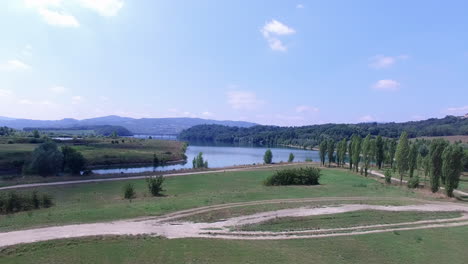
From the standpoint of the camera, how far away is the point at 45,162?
6169 cm

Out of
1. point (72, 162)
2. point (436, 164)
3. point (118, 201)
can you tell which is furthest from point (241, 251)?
point (72, 162)

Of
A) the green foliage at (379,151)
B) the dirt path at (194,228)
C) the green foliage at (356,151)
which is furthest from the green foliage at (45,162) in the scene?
the green foliage at (379,151)

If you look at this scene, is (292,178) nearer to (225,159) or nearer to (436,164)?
(436,164)

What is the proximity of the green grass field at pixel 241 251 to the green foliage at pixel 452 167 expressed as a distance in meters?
20.8

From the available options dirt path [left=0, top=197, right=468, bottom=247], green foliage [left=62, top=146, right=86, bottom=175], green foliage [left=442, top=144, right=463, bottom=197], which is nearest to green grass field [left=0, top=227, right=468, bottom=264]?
dirt path [left=0, top=197, right=468, bottom=247]

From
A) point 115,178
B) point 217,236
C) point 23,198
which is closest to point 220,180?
point 115,178

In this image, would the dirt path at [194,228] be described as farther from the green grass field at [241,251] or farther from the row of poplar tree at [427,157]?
the row of poplar tree at [427,157]

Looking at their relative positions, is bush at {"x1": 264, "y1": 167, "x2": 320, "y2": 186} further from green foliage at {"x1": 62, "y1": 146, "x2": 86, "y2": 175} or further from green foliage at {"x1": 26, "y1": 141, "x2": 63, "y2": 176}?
green foliage at {"x1": 62, "y1": 146, "x2": 86, "y2": 175}

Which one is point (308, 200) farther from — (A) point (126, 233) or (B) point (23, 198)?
(B) point (23, 198)

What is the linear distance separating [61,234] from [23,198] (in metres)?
14.1

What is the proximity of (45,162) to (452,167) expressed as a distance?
68709mm

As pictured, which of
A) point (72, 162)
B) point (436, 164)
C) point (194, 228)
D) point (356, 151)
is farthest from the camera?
point (72, 162)

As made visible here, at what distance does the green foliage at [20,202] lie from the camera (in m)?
25.7

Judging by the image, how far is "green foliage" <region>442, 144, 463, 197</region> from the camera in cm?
3506
